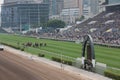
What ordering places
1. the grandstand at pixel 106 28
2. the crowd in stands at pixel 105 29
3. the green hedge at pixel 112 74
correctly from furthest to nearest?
the grandstand at pixel 106 28 < the crowd in stands at pixel 105 29 < the green hedge at pixel 112 74

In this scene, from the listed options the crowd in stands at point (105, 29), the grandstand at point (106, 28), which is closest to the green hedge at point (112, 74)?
the grandstand at point (106, 28)

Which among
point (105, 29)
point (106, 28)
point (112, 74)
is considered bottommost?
point (112, 74)

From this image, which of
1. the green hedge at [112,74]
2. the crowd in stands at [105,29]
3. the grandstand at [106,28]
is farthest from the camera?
the grandstand at [106,28]

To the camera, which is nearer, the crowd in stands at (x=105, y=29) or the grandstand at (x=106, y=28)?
the crowd in stands at (x=105, y=29)

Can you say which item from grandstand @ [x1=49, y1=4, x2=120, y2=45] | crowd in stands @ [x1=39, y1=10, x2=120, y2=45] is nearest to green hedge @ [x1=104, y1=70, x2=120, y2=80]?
grandstand @ [x1=49, y1=4, x2=120, y2=45]

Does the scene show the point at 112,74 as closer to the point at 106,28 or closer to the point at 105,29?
the point at 105,29

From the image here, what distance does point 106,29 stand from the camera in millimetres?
79875

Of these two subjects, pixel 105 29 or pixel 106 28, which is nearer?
pixel 105 29

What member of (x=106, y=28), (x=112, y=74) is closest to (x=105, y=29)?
(x=106, y=28)

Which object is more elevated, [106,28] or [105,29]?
[106,28]

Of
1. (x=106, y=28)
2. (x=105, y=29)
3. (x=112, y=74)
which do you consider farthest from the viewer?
(x=106, y=28)

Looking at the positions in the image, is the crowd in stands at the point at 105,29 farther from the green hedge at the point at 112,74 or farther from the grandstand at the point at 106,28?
the green hedge at the point at 112,74

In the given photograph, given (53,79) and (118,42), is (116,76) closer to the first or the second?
(53,79)

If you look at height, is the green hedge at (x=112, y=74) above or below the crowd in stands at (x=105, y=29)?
below
